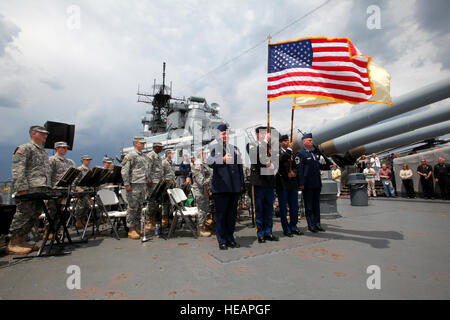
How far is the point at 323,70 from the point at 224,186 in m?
2.83

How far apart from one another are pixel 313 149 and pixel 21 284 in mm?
5061

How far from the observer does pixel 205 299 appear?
183 cm

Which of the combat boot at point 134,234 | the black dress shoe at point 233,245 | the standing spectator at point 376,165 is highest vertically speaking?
the standing spectator at point 376,165

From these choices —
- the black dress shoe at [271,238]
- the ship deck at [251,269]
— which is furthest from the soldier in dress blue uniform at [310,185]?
the black dress shoe at [271,238]

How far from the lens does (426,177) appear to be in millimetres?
9766

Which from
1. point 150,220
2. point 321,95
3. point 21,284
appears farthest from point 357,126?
point 21,284

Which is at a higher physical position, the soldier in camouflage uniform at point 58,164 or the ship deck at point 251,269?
the soldier in camouflage uniform at point 58,164

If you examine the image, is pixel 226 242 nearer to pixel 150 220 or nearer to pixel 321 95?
pixel 150 220

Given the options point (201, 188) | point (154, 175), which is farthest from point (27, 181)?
point (201, 188)

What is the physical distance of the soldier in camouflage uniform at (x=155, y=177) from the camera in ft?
17.2

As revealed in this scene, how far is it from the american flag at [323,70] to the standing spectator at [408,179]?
9059 mm

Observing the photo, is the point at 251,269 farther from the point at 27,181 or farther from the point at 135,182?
the point at 27,181

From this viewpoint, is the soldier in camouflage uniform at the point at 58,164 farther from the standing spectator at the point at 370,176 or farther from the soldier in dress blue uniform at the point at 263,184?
the standing spectator at the point at 370,176

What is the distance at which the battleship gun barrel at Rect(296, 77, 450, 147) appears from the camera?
7.24 metres
